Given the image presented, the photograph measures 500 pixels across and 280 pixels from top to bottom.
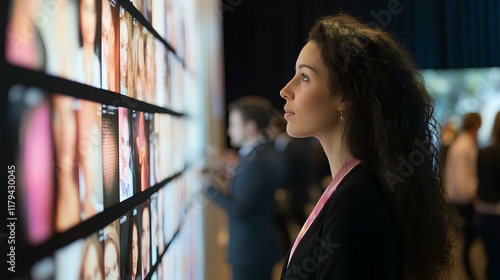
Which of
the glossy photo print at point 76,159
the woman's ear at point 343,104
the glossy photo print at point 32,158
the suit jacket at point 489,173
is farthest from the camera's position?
the suit jacket at point 489,173

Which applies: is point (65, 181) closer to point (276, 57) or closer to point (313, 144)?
point (313, 144)

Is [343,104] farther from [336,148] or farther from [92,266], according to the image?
[92,266]

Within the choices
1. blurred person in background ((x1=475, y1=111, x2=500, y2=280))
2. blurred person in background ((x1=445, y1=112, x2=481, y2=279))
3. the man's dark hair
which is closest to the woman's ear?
the man's dark hair

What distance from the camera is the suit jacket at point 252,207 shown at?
145 inches

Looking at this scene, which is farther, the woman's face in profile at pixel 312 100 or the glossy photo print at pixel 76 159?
the woman's face in profile at pixel 312 100

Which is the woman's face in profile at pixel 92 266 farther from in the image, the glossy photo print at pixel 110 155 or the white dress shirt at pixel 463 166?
the white dress shirt at pixel 463 166

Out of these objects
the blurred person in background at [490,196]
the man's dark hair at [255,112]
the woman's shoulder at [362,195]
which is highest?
the man's dark hair at [255,112]

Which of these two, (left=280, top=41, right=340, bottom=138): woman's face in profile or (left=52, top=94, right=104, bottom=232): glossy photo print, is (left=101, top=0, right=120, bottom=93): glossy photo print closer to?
(left=52, top=94, right=104, bottom=232): glossy photo print

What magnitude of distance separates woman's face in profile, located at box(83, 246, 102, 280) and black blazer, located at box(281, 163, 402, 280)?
1.54 ft

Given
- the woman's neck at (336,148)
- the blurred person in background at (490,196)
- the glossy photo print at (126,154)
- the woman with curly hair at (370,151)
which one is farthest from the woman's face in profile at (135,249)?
the blurred person in background at (490,196)

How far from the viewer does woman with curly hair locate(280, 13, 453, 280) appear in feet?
4.55

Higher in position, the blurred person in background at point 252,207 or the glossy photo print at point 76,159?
the glossy photo print at point 76,159

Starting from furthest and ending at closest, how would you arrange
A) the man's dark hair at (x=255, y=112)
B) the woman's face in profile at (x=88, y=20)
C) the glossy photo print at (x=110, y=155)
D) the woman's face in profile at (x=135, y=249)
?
1. the man's dark hair at (x=255, y=112)
2. the woman's face in profile at (x=135, y=249)
3. the glossy photo print at (x=110, y=155)
4. the woman's face in profile at (x=88, y=20)

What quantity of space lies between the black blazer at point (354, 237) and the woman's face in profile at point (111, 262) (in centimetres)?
46
